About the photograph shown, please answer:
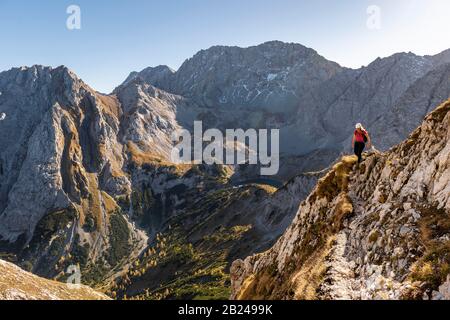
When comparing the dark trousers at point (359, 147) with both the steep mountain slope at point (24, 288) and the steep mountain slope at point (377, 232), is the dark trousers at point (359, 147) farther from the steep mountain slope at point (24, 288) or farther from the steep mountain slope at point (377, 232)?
the steep mountain slope at point (24, 288)

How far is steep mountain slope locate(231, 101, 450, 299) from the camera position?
1750 centimetres

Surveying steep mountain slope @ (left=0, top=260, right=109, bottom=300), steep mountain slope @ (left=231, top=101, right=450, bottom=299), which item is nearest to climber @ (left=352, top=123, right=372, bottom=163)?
steep mountain slope @ (left=231, top=101, right=450, bottom=299)

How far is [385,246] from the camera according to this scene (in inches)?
797

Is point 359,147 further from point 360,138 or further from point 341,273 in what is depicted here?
point 341,273

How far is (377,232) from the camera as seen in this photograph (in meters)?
21.8

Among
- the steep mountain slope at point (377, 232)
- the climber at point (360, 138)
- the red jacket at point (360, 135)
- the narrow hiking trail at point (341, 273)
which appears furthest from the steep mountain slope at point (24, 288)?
the red jacket at point (360, 135)

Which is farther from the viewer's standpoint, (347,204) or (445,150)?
(347,204)

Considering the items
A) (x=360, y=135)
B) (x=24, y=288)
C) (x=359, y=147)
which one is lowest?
(x=24, y=288)

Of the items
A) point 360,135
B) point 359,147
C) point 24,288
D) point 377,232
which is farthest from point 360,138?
point 24,288

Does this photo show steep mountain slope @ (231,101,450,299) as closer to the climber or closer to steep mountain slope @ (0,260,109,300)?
the climber
